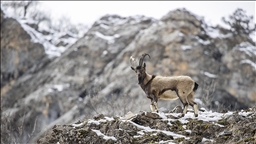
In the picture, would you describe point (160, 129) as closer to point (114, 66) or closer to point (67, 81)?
point (114, 66)

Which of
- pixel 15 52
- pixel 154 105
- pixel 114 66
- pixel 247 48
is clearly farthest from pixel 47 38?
pixel 154 105

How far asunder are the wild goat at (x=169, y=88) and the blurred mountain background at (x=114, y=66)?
17.5 m

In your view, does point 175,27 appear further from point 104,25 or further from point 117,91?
point 104,25

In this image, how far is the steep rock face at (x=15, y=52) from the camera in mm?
49562

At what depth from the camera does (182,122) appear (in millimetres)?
11242

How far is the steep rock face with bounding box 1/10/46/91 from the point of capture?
49562 mm

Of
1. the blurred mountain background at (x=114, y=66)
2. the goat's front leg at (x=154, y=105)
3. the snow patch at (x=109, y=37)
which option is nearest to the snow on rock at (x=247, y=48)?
the blurred mountain background at (x=114, y=66)

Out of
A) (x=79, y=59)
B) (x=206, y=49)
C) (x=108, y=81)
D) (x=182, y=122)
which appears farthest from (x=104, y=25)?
(x=182, y=122)

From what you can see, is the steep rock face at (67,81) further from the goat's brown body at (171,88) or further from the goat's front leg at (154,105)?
the goat's front leg at (154,105)

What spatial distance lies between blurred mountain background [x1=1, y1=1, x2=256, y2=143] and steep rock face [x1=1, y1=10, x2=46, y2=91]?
0.12 m

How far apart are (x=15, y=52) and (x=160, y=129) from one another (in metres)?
42.1

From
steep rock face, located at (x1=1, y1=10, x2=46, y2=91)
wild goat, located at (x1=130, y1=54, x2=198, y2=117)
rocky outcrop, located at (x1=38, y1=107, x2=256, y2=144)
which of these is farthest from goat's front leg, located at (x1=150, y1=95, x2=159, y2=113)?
steep rock face, located at (x1=1, y1=10, x2=46, y2=91)

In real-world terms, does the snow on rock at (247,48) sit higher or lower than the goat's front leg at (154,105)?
lower

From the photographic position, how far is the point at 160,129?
10.9 m
